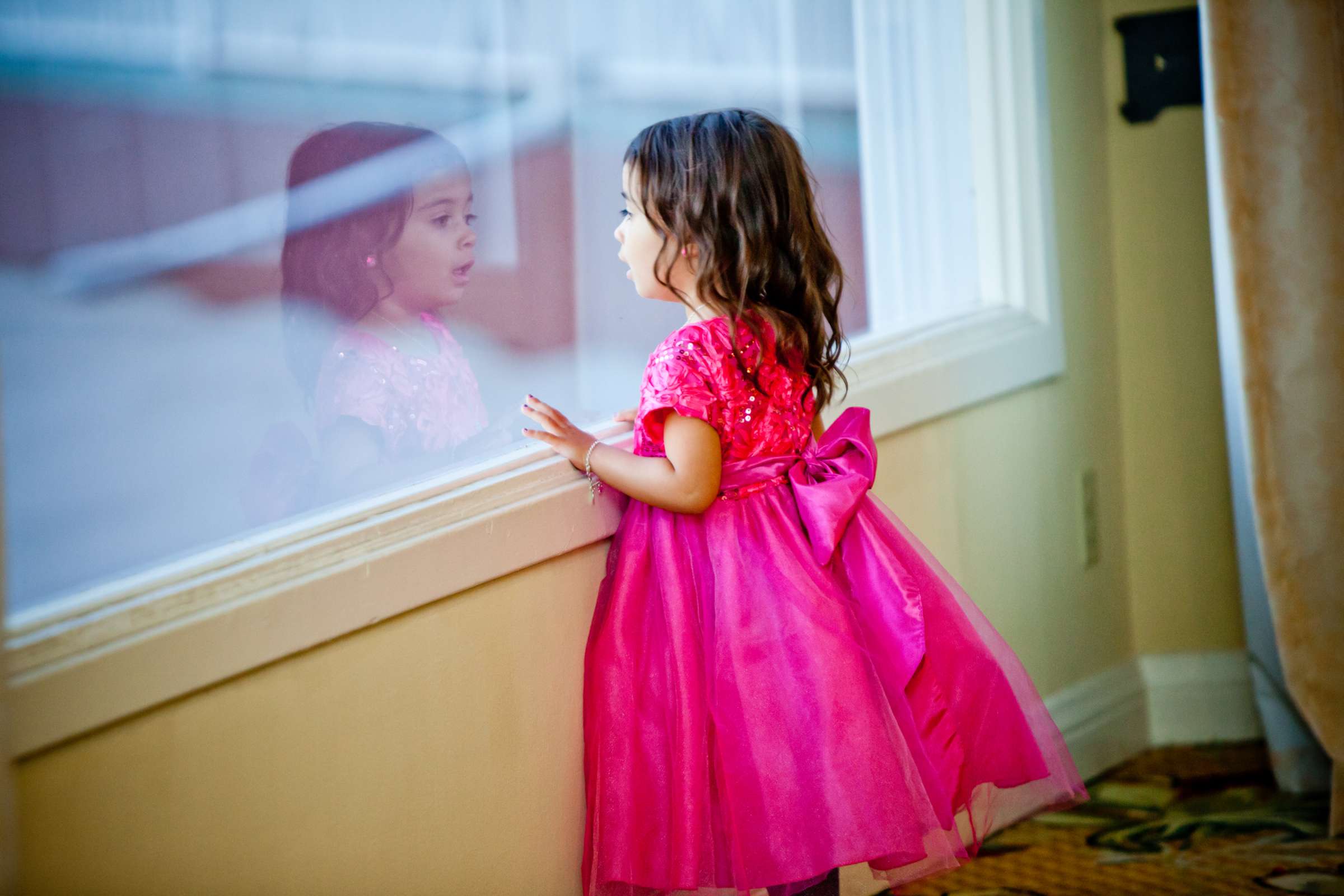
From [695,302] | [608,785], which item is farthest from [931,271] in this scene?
[608,785]

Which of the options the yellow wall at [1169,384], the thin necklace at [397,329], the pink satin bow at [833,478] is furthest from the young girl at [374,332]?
the yellow wall at [1169,384]

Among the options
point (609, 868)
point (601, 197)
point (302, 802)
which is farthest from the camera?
point (601, 197)

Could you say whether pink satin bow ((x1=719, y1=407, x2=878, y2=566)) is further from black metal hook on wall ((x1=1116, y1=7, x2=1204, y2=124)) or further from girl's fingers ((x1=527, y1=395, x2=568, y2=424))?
black metal hook on wall ((x1=1116, y1=7, x2=1204, y2=124))

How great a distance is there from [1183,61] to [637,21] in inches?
39.0

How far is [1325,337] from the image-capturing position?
1.50m

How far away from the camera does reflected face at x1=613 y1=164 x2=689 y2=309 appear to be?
1.12 metres

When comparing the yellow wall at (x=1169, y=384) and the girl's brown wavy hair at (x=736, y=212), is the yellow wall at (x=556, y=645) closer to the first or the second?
the yellow wall at (x=1169, y=384)

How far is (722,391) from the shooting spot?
109cm

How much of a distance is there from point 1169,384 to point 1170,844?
2.55 ft

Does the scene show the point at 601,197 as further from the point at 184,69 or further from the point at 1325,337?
the point at 1325,337

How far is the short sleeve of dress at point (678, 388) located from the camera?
1.06 m

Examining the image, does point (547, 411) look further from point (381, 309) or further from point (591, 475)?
point (381, 309)

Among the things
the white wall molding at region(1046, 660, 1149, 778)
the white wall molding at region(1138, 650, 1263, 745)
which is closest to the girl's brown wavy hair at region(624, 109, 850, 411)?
the white wall molding at region(1046, 660, 1149, 778)

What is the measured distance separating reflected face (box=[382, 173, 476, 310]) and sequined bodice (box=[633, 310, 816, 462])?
22cm
